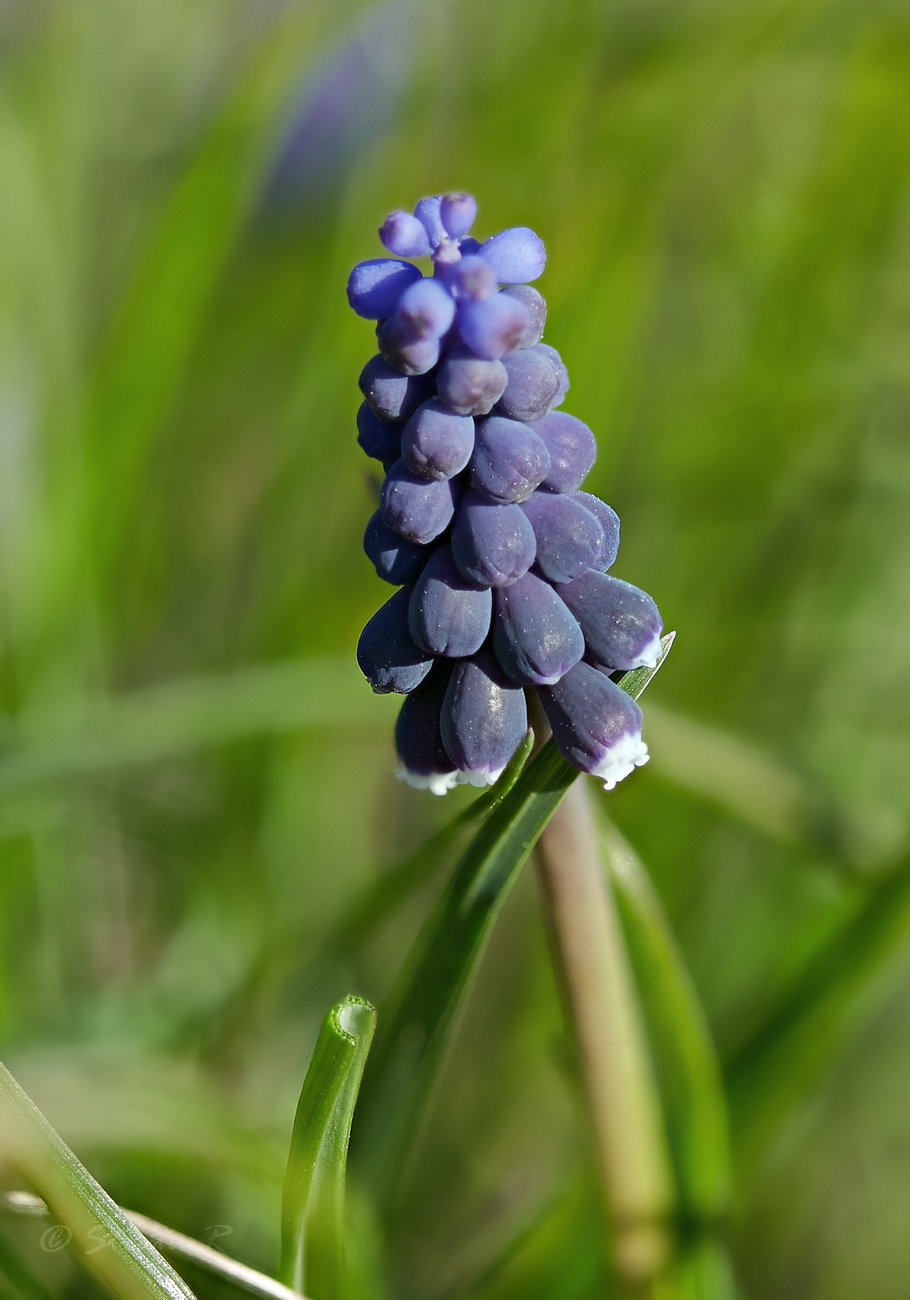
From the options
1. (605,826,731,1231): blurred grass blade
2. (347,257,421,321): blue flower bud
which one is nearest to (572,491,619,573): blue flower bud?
(347,257,421,321): blue flower bud

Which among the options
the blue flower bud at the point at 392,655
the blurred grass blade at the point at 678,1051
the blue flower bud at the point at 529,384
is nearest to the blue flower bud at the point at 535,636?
the blue flower bud at the point at 392,655

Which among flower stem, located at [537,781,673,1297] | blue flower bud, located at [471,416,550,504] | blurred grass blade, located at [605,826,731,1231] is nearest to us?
blue flower bud, located at [471,416,550,504]

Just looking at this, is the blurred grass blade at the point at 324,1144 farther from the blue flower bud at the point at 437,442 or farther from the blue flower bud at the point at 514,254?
the blue flower bud at the point at 514,254

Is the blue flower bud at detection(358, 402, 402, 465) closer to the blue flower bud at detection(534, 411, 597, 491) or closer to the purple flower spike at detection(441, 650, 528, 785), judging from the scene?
the blue flower bud at detection(534, 411, 597, 491)

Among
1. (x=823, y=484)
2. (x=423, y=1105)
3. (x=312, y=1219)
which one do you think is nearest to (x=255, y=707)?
(x=423, y=1105)

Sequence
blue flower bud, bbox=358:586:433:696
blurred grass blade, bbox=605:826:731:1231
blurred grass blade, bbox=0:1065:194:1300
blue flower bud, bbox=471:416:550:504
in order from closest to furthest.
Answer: blurred grass blade, bbox=0:1065:194:1300
blue flower bud, bbox=471:416:550:504
blue flower bud, bbox=358:586:433:696
blurred grass blade, bbox=605:826:731:1231

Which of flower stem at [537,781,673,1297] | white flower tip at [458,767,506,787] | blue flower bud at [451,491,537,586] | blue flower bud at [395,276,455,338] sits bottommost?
flower stem at [537,781,673,1297]
